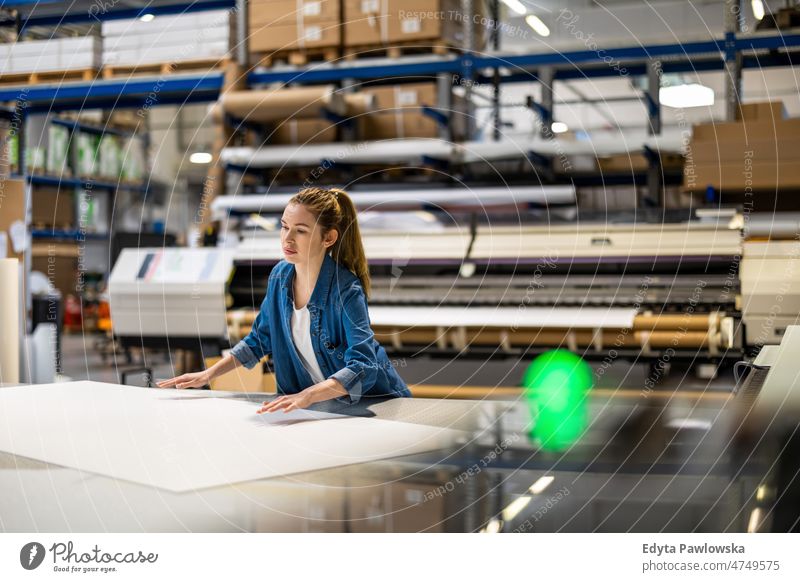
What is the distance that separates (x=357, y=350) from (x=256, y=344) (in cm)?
34

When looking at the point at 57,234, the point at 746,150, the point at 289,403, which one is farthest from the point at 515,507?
the point at 57,234

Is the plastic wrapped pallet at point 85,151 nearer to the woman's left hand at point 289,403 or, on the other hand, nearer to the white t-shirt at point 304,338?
the white t-shirt at point 304,338

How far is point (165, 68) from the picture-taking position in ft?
20.8

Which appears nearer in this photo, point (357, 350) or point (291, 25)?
point (357, 350)

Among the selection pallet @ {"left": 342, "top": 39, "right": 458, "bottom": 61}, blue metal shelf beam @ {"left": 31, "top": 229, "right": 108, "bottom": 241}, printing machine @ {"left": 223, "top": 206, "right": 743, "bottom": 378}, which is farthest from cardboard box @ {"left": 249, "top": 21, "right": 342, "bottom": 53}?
blue metal shelf beam @ {"left": 31, "top": 229, "right": 108, "bottom": 241}

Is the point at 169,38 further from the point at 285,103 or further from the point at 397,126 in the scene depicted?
the point at 397,126

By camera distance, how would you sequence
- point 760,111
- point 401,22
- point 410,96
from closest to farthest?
point 760,111 < point 401,22 < point 410,96

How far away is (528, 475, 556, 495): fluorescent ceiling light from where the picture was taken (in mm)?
1480

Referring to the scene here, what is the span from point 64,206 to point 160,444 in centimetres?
1115

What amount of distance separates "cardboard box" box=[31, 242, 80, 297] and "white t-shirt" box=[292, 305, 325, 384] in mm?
10071

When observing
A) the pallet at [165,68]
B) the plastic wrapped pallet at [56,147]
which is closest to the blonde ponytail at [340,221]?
the pallet at [165,68]

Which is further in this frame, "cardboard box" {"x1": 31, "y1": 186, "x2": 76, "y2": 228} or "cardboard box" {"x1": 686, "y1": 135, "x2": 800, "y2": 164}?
"cardboard box" {"x1": 31, "y1": 186, "x2": 76, "y2": 228}

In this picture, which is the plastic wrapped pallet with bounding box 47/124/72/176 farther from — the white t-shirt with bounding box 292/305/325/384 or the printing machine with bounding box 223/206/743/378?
the white t-shirt with bounding box 292/305/325/384
